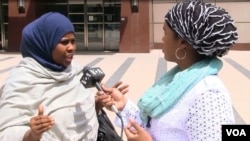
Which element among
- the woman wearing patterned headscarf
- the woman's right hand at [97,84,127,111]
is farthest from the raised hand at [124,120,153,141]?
the woman's right hand at [97,84,127,111]

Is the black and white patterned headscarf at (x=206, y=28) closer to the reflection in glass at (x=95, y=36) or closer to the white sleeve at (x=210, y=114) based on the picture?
the white sleeve at (x=210, y=114)

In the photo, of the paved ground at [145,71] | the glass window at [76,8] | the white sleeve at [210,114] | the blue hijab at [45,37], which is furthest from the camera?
the glass window at [76,8]

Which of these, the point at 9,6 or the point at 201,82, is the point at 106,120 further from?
the point at 9,6

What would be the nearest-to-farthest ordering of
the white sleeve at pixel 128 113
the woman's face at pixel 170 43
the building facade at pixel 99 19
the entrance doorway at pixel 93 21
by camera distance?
1. the woman's face at pixel 170 43
2. the white sleeve at pixel 128 113
3. the building facade at pixel 99 19
4. the entrance doorway at pixel 93 21

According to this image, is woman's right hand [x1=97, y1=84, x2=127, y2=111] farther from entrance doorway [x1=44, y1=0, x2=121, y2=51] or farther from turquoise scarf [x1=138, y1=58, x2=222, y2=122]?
entrance doorway [x1=44, y1=0, x2=121, y2=51]

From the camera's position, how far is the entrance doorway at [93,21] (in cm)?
1942

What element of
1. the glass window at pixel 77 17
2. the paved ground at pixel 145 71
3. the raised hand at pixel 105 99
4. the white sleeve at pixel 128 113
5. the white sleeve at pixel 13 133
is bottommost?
the paved ground at pixel 145 71

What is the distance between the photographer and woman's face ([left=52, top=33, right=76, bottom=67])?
7.15 feet

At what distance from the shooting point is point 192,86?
64.2 inches

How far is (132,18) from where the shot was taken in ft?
59.2

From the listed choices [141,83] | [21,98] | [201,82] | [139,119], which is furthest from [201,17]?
[141,83]

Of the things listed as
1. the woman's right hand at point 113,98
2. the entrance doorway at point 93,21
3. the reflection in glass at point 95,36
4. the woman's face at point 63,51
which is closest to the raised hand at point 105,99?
the woman's right hand at point 113,98

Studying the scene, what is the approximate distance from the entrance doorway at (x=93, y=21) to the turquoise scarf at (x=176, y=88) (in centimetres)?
1776

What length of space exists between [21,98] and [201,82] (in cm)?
92
